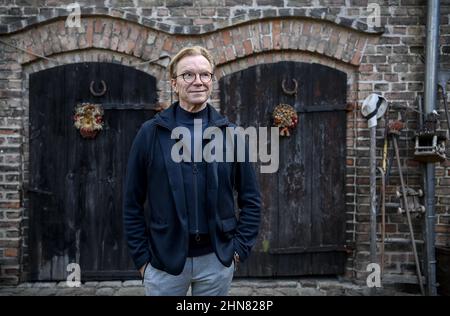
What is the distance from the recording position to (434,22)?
464cm

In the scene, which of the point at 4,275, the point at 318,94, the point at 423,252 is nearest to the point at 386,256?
the point at 423,252

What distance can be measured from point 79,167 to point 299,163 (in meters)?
2.23

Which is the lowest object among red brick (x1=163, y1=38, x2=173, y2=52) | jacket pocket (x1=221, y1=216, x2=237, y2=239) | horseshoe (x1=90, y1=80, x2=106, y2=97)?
jacket pocket (x1=221, y1=216, x2=237, y2=239)

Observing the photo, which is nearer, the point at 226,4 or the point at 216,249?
the point at 216,249

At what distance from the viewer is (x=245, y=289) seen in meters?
4.72

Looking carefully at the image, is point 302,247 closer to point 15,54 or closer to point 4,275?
point 4,275

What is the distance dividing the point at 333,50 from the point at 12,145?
3362 millimetres

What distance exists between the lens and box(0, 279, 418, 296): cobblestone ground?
4.61 meters

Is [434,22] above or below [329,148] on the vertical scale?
above
